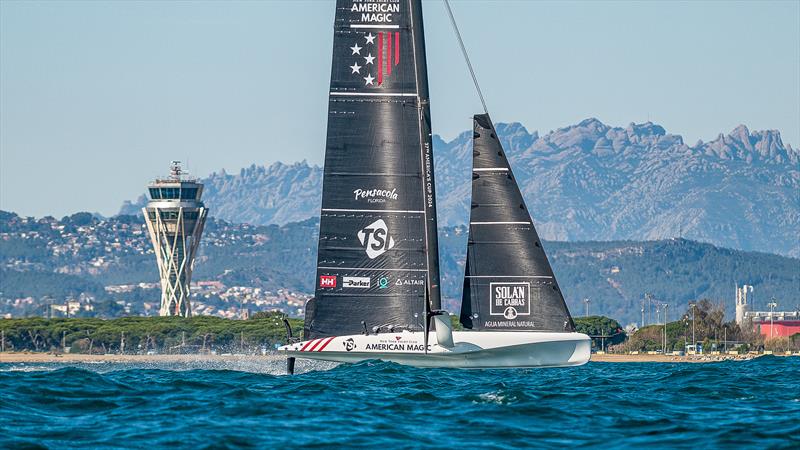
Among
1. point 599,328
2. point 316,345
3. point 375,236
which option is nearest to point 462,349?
point 375,236

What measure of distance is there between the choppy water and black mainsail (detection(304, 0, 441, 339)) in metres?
2.24

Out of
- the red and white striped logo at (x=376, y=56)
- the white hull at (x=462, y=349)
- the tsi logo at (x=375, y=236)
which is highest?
the red and white striped logo at (x=376, y=56)

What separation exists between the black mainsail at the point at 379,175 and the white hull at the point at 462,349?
60 centimetres

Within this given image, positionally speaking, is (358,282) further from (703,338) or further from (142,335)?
(703,338)

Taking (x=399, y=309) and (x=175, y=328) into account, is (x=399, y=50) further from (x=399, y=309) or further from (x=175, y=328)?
(x=175, y=328)

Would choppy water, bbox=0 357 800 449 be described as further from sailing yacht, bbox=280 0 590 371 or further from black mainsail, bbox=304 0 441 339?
black mainsail, bbox=304 0 441 339

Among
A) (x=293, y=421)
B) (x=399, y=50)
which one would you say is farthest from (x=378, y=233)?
(x=293, y=421)

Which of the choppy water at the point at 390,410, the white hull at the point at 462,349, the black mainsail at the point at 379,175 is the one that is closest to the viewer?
the choppy water at the point at 390,410

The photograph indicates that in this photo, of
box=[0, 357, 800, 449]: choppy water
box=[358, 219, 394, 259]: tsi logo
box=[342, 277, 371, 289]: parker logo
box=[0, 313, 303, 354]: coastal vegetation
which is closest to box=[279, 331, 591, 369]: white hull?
box=[0, 357, 800, 449]: choppy water

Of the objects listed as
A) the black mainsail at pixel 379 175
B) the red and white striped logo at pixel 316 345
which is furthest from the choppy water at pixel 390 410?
the black mainsail at pixel 379 175

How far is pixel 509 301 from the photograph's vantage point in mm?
45500

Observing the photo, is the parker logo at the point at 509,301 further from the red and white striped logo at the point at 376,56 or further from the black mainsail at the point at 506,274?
the red and white striped logo at the point at 376,56

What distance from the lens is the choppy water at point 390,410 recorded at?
27719 millimetres

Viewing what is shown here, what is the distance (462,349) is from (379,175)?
5.43m
